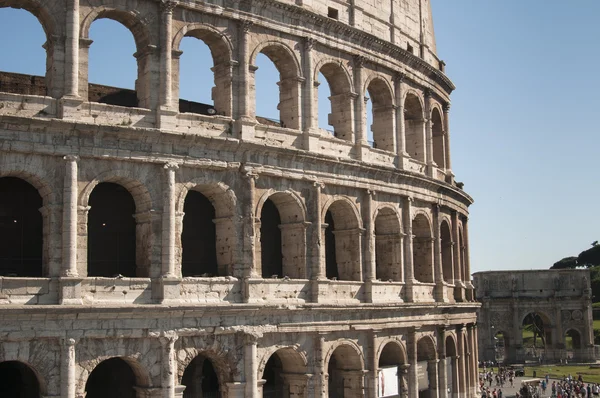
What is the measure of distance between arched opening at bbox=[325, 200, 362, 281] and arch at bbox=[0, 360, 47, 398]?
10.8 meters

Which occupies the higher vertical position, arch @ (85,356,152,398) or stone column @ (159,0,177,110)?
stone column @ (159,0,177,110)

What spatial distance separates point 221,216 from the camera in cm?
2453

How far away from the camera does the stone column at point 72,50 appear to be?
21.5 m

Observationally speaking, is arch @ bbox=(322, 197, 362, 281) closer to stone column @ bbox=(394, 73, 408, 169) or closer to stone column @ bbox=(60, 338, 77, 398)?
stone column @ bbox=(394, 73, 408, 169)

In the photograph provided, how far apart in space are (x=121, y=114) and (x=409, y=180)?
1228 centimetres

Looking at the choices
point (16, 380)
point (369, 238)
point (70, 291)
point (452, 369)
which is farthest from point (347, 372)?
point (70, 291)

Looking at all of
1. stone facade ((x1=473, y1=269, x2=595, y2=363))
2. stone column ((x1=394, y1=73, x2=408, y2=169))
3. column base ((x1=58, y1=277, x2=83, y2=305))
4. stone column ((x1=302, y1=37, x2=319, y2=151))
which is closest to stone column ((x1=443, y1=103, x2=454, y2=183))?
stone column ((x1=394, y1=73, x2=408, y2=169))

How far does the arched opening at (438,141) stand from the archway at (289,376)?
13.0 metres

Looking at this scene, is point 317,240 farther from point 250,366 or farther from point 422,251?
point 422,251

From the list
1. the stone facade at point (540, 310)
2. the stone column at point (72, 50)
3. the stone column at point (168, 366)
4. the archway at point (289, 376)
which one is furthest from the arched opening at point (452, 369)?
the stone facade at point (540, 310)

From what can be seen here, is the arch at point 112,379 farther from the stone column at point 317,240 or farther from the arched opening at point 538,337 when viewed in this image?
the arched opening at point 538,337

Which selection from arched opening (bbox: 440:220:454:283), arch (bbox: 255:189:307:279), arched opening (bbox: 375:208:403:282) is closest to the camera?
arch (bbox: 255:189:307:279)

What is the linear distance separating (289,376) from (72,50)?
11.9 meters

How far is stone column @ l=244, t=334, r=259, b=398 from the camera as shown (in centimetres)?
2380
